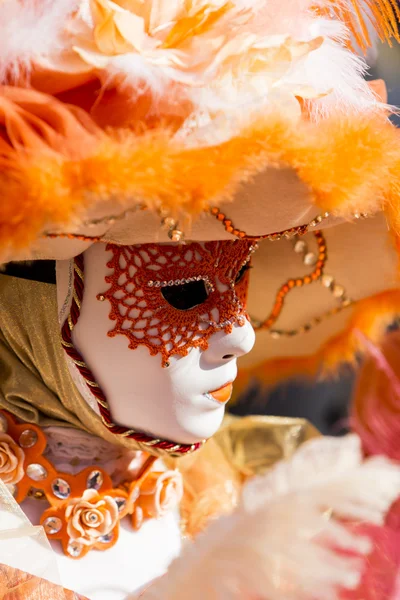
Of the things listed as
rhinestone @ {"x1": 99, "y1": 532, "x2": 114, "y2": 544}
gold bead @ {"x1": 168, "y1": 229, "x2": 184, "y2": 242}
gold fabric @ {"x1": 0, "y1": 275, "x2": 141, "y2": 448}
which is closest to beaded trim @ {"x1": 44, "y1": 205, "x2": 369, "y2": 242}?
gold bead @ {"x1": 168, "y1": 229, "x2": 184, "y2": 242}

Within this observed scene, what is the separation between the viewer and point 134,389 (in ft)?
3.26

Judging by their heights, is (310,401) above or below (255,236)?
below

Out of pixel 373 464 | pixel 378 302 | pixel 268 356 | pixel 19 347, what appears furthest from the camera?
pixel 268 356

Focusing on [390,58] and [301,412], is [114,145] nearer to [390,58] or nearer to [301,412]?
[390,58]

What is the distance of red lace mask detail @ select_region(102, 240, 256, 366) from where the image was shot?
969mm

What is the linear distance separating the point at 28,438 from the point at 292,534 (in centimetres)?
59

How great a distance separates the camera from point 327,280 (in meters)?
1.36

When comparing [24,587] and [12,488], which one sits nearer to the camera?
[24,587]

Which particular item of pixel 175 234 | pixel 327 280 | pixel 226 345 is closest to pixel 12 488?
pixel 226 345

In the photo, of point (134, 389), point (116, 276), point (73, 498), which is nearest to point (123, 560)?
point (73, 498)

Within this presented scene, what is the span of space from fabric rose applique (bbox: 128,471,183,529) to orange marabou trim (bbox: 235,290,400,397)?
1.51ft

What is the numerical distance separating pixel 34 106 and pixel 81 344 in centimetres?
36

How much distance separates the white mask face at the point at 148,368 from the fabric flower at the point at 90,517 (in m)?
0.13

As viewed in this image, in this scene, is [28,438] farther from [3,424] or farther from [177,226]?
[177,226]
